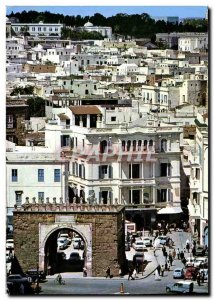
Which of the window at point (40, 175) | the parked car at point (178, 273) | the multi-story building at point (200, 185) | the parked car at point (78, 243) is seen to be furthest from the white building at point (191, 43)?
the parked car at point (178, 273)

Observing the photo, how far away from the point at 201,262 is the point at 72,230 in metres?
1.05

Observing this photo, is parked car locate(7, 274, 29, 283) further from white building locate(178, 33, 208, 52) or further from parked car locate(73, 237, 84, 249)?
white building locate(178, 33, 208, 52)

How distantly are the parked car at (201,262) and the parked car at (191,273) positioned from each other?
65mm

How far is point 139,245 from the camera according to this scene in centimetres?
1038

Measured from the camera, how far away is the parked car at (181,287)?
28.3ft

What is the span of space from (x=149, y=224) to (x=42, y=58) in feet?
73.2

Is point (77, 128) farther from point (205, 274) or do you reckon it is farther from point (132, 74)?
point (132, 74)

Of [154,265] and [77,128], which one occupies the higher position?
[77,128]

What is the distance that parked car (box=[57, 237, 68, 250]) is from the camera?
10266 mm

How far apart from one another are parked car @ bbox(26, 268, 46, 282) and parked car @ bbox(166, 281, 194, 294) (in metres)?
1.03

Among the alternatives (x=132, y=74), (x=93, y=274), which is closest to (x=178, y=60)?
(x=132, y=74)

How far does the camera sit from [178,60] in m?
29.3

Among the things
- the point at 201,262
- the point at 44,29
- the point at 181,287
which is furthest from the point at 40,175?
the point at 44,29

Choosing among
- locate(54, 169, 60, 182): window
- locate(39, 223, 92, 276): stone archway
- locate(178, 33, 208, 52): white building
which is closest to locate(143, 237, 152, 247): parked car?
locate(39, 223, 92, 276): stone archway
